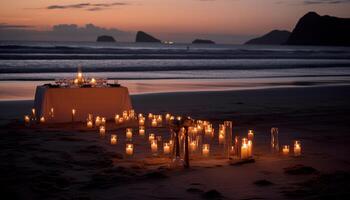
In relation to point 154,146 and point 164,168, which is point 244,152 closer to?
point 164,168

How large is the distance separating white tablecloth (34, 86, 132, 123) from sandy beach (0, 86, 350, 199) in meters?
0.66

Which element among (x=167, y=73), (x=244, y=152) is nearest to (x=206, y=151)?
(x=244, y=152)

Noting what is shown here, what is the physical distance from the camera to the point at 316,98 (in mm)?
20516

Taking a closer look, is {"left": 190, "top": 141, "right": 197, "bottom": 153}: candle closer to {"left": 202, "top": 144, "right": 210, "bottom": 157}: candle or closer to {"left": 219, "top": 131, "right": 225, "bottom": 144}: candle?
{"left": 202, "top": 144, "right": 210, "bottom": 157}: candle

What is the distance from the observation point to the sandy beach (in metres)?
6.88

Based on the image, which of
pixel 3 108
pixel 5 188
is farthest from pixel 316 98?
pixel 5 188

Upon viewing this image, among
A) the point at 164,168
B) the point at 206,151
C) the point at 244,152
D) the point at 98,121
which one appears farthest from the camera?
the point at 98,121

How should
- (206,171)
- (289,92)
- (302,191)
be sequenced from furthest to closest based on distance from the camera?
1. (289,92)
2. (206,171)
3. (302,191)

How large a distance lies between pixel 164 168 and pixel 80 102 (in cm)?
567

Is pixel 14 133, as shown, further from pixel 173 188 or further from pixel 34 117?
pixel 173 188

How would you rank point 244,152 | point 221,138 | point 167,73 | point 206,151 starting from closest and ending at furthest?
point 244,152
point 206,151
point 221,138
point 167,73

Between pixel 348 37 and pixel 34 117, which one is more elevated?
pixel 348 37

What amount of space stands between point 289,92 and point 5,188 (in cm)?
1737

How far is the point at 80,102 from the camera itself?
13.4m
